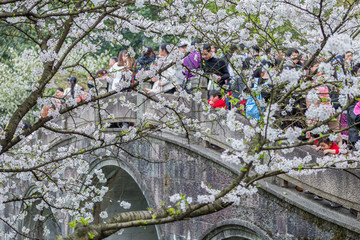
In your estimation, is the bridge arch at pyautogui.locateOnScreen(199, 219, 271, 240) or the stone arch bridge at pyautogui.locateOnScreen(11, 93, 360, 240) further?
the bridge arch at pyautogui.locateOnScreen(199, 219, 271, 240)

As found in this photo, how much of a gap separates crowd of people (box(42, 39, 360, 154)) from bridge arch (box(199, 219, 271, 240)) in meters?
1.56

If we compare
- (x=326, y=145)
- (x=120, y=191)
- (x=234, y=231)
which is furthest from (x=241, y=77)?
(x=120, y=191)

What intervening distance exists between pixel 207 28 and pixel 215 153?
3.61 m

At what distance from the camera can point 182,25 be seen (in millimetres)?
7094

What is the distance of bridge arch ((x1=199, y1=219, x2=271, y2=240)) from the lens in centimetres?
894

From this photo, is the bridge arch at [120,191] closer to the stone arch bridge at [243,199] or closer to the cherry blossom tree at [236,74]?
the stone arch bridge at [243,199]

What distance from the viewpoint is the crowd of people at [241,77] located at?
605 cm

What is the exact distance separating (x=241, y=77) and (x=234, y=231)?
4.59m

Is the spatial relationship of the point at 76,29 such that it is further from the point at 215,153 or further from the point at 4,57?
the point at 4,57

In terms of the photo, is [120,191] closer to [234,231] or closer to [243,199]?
[234,231]

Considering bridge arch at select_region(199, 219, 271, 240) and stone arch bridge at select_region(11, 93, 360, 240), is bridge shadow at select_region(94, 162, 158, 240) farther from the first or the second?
bridge arch at select_region(199, 219, 271, 240)

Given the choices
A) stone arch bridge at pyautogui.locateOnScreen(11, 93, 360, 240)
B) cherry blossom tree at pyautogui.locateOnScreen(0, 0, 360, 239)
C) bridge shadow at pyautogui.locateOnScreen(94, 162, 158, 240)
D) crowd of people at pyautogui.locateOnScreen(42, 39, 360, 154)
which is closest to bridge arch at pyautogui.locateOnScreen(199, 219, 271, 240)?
stone arch bridge at pyautogui.locateOnScreen(11, 93, 360, 240)

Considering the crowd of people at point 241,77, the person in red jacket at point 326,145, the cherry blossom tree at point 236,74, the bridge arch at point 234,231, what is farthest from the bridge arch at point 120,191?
the person in red jacket at point 326,145

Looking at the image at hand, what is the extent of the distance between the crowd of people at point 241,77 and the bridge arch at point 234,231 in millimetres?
1562
